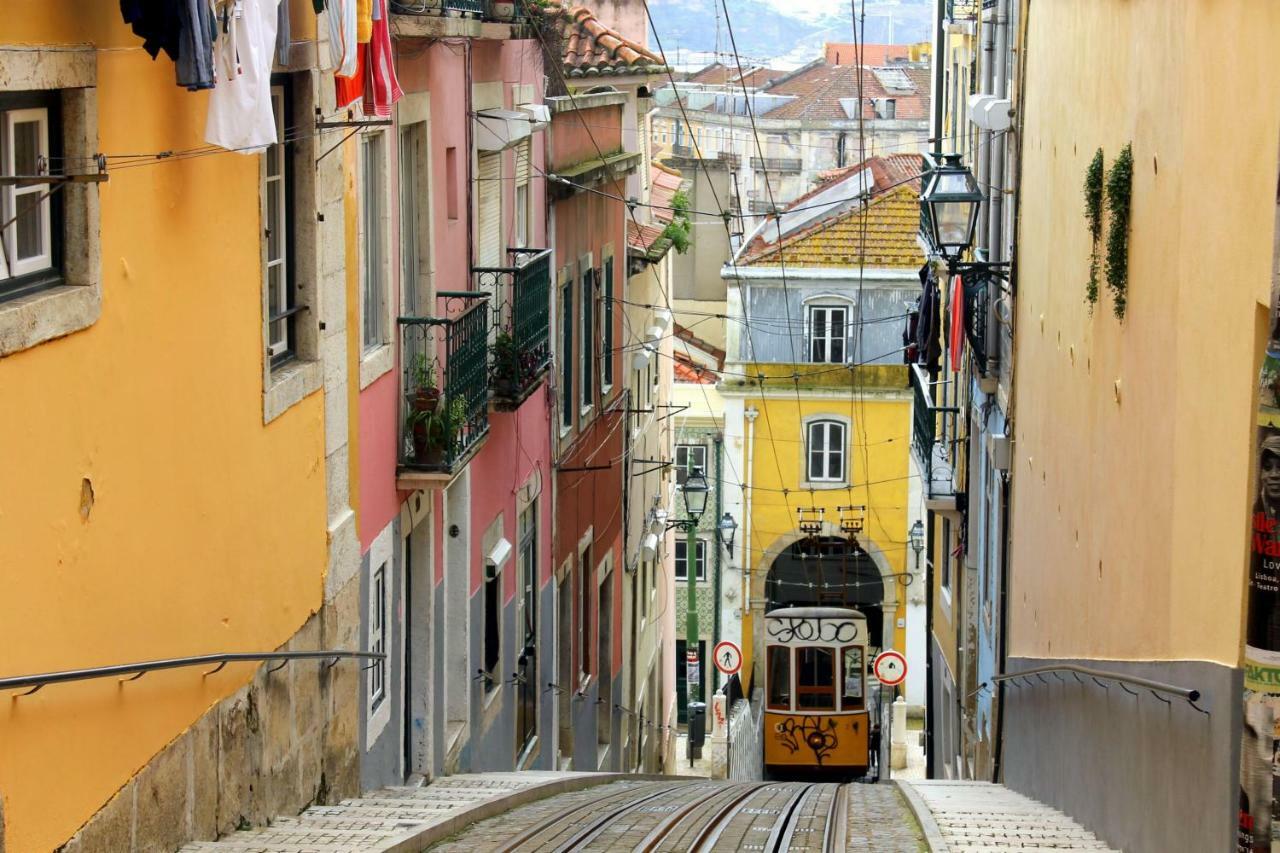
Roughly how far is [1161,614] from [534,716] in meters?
9.21

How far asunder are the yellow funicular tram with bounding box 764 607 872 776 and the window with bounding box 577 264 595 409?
16.3ft

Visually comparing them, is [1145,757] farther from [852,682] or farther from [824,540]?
[824,540]

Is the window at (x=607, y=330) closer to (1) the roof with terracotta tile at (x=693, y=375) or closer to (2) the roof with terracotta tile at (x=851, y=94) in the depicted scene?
(1) the roof with terracotta tile at (x=693, y=375)

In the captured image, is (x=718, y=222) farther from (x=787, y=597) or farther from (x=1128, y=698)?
(x=1128, y=698)

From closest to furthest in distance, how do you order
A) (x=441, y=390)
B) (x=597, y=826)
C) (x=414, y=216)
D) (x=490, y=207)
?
(x=597, y=826) < (x=441, y=390) < (x=414, y=216) < (x=490, y=207)

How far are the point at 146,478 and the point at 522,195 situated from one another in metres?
9.60

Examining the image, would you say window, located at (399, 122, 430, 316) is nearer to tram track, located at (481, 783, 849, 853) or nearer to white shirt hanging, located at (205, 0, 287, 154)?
tram track, located at (481, 783, 849, 853)

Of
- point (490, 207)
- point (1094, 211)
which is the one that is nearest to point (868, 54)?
point (490, 207)

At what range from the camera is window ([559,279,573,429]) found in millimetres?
18328

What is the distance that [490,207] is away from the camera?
14836 mm

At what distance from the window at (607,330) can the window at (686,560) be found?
17204 mm

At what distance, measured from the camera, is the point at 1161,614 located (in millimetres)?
8562

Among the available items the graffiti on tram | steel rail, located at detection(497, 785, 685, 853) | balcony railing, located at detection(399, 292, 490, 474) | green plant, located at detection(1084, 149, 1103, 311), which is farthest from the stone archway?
green plant, located at detection(1084, 149, 1103, 311)

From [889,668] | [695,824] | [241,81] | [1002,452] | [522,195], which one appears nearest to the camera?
[241,81]
